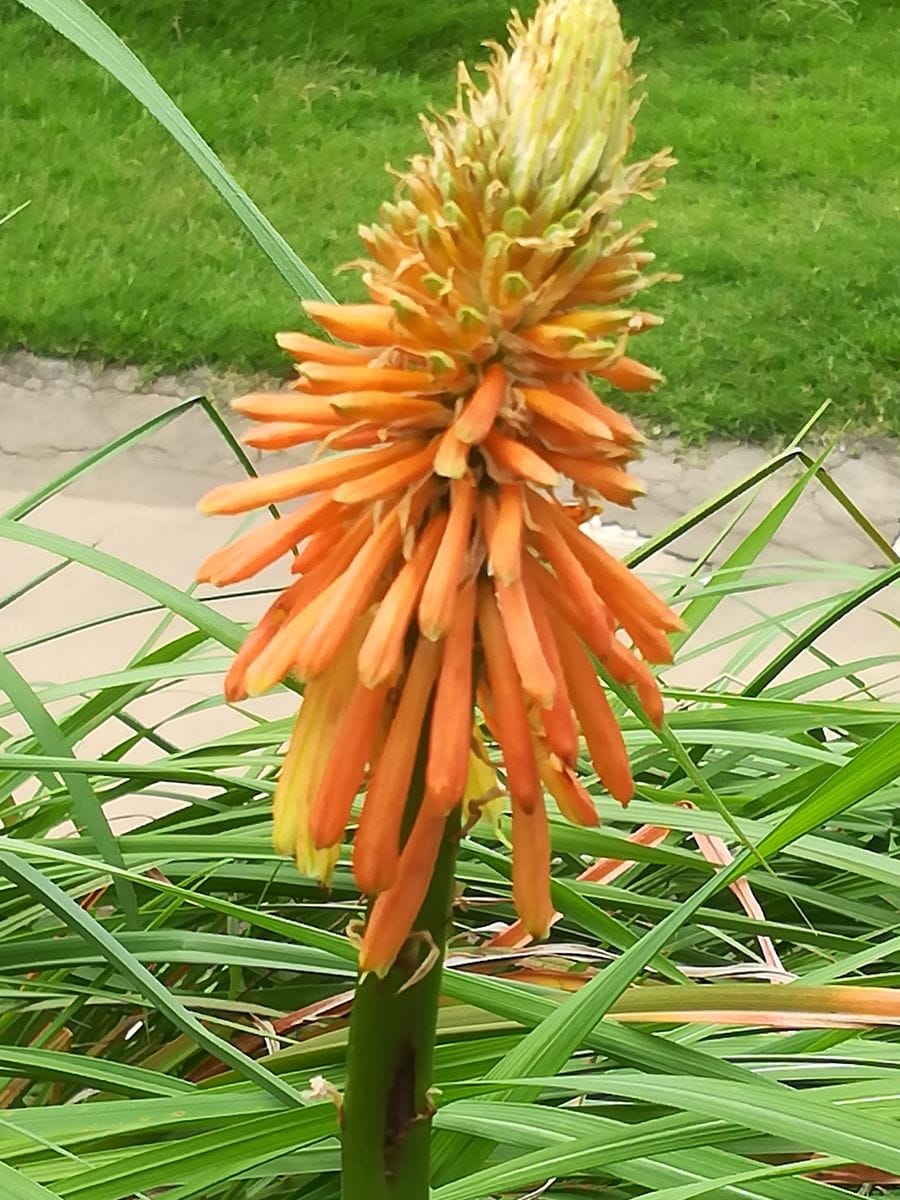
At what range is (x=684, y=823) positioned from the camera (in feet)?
1.61

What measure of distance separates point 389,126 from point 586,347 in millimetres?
2208

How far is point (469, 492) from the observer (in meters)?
0.23

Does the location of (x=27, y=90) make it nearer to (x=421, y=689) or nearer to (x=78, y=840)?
(x=78, y=840)

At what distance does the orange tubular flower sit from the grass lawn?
57.4 inches

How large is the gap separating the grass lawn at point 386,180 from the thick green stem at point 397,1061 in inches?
59.2

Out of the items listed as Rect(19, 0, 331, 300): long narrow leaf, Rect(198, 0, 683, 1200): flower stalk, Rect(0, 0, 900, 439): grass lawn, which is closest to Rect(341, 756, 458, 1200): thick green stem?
Rect(198, 0, 683, 1200): flower stalk

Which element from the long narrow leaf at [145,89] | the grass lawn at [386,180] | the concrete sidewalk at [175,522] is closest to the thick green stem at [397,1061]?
the long narrow leaf at [145,89]

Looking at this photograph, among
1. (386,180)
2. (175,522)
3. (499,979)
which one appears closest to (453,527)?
(499,979)

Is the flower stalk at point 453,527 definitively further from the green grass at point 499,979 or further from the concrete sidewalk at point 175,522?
the concrete sidewalk at point 175,522

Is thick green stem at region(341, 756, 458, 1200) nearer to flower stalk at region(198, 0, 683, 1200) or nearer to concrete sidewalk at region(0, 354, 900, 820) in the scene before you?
flower stalk at region(198, 0, 683, 1200)

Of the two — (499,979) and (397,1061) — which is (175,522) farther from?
(397,1061)

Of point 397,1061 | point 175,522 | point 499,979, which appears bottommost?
point 175,522

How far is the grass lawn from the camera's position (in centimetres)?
179

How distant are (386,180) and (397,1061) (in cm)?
173
